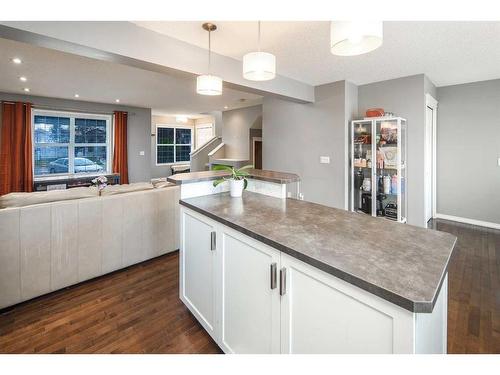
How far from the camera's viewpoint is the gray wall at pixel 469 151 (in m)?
4.18

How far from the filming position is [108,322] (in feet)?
6.44

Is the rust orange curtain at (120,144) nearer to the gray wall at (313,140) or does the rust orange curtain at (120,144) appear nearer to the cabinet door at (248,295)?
the gray wall at (313,140)

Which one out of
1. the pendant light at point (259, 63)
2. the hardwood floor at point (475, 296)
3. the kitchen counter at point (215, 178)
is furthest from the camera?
the kitchen counter at point (215, 178)

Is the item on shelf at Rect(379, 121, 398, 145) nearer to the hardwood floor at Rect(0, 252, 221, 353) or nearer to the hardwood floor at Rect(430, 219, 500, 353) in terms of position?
the hardwood floor at Rect(430, 219, 500, 353)

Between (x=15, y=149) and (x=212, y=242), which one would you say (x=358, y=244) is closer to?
(x=212, y=242)

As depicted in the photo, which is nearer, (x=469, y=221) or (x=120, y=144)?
(x=469, y=221)

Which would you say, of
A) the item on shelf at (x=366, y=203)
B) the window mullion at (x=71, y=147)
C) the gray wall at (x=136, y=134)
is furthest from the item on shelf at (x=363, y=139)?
the window mullion at (x=71, y=147)

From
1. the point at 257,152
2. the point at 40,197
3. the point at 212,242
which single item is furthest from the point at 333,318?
the point at 257,152

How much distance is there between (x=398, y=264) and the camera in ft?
3.14

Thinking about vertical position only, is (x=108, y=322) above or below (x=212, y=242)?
below

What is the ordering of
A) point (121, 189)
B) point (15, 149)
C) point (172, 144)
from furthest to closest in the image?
point (172, 144)
point (15, 149)
point (121, 189)

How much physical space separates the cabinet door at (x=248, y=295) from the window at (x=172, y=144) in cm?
879

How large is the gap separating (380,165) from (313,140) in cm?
114
